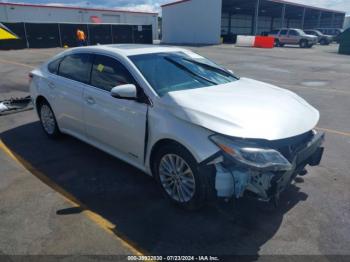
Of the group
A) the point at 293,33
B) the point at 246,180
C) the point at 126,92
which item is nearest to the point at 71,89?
the point at 126,92

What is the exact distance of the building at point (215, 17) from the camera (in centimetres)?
4056

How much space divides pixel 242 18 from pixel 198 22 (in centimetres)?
1921

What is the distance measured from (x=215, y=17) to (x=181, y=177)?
3981 cm

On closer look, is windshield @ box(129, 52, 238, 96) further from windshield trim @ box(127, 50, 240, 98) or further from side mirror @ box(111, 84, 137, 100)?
side mirror @ box(111, 84, 137, 100)

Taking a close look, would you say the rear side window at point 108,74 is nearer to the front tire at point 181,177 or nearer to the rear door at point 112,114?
the rear door at point 112,114

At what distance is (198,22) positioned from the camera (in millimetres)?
41812

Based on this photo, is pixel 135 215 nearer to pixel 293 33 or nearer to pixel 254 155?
pixel 254 155

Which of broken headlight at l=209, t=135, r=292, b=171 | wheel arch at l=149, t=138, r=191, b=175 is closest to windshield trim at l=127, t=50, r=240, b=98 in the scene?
wheel arch at l=149, t=138, r=191, b=175

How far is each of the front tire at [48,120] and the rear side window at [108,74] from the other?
1.54 metres

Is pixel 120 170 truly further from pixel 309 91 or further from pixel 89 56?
pixel 309 91

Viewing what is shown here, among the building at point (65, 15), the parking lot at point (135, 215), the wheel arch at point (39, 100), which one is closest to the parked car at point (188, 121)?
the parking lot at point (135, 215)

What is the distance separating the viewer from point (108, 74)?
422 cm

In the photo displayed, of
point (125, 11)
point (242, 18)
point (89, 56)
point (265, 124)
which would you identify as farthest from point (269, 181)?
point (242, 18)

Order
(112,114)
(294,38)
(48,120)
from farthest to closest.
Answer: (294,38) < (48,120) < (112,114)
